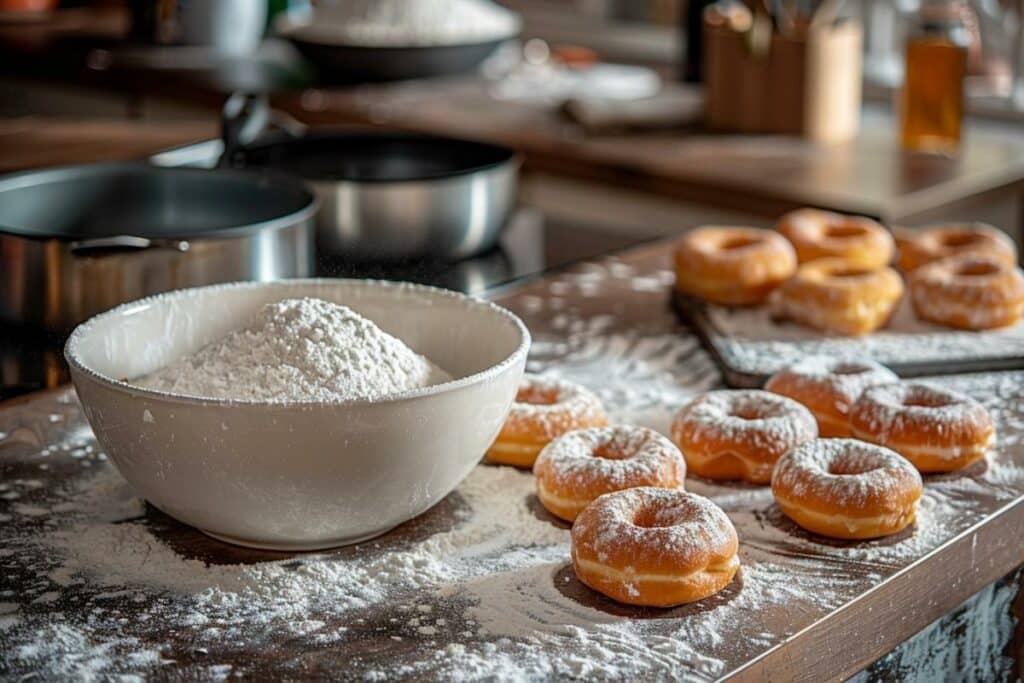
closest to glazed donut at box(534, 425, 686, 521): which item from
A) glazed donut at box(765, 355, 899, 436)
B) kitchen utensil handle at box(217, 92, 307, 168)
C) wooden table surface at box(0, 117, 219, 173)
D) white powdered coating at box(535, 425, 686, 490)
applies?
white powdered coating at box(535, 425, 686, 490)

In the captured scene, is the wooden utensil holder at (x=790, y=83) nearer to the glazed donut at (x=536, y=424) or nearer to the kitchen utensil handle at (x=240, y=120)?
the kitchen utensil handle at (x=240, y=120)

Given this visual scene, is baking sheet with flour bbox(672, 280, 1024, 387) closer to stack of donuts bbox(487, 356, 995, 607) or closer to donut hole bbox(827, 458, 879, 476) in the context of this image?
stack of donuts bbox(487, 356, 995, 607)

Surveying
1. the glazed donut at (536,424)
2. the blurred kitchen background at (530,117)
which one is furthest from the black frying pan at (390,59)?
the glazed donut at (536,424)

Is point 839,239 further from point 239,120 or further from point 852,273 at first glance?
point 239,120

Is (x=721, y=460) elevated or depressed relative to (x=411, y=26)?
depressed

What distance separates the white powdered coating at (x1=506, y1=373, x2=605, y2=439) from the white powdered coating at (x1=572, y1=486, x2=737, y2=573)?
128 millimetres

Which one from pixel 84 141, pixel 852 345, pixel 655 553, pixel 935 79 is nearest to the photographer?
pixel 655 553

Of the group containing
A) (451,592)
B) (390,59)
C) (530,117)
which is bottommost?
(451,592)

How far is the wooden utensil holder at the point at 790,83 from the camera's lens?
2.15 m

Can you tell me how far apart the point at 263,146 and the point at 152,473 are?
0.74m

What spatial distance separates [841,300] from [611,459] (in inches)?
14.3

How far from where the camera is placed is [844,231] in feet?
4.41

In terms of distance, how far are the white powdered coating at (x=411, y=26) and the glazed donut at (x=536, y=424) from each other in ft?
5.37

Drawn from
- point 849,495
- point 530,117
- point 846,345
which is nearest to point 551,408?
point 849,495
